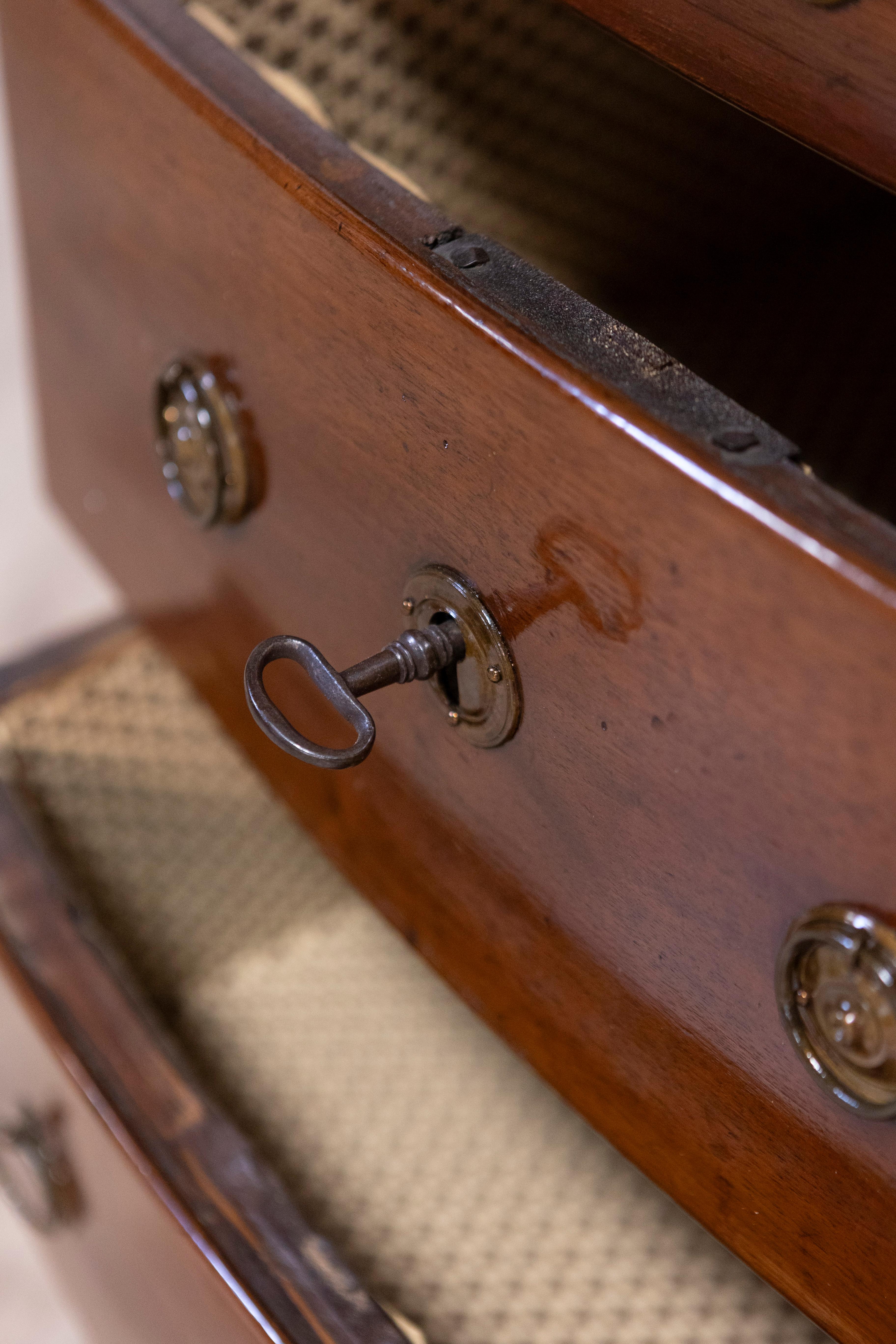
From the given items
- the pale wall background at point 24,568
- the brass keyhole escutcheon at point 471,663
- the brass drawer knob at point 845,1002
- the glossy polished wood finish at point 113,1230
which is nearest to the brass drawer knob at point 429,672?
the brass keyhole escutcheon at point 471,663

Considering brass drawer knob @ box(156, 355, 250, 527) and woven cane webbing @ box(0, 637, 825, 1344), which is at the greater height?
brass drawer knob @ box(156, 355, 250, 527)

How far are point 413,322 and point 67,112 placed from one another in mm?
234

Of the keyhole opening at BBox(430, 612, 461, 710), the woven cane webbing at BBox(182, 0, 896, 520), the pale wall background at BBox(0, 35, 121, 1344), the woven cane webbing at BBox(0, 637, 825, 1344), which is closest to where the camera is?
the keyhole opening at BBox(430, 612, 461, 710)

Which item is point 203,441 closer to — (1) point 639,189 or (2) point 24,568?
(1) point 639,189

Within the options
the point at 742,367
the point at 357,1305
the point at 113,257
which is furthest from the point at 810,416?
the point at 357,1305

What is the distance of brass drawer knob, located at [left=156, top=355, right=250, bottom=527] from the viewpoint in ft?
1.55

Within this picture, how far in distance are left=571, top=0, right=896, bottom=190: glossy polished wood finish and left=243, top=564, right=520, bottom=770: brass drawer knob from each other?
158 mm

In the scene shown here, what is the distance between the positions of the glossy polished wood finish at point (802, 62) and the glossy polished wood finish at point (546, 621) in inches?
3.7

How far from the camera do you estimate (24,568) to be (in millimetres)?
1273

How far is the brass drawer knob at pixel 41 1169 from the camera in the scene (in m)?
0.61

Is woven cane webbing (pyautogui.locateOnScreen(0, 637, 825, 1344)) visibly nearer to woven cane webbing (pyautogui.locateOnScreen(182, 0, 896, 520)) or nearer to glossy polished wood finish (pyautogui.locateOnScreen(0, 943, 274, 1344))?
glossy polished wood finish (pyautogui.locateOnScreen(0, 943, 274, 1344))

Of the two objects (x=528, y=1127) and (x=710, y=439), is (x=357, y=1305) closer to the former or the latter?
(x=528, y=1127)

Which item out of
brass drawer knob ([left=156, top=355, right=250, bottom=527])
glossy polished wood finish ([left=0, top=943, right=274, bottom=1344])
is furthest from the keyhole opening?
glossy polished wood finish ([left=0, top=943, right=274, bottom=1344])

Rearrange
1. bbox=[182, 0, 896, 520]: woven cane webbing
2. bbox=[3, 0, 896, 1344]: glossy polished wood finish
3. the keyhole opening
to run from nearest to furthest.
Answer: bbox=[3, 0, 896, 1344]: glossy polished wood finish < the keyhole opening < bbox=[182, 0, 896, 520]: woven cane webbing
